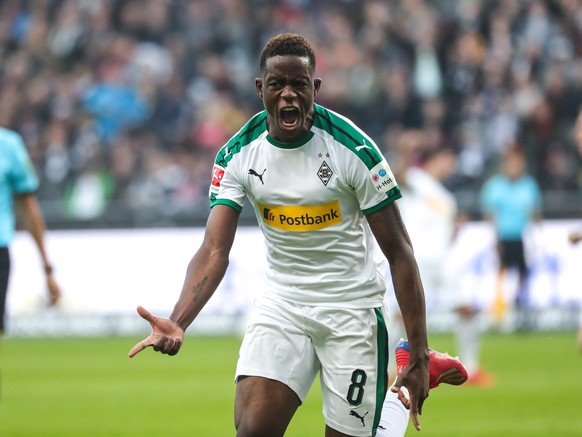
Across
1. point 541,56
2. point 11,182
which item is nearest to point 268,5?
point 541,56

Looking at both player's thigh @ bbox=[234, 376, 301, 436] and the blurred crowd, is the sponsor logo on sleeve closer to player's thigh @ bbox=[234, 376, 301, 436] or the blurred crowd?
player's thigh @ bbox=[234, 376, 301, 436]

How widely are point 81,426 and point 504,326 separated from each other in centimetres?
1011

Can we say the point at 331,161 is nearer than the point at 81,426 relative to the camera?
Yes

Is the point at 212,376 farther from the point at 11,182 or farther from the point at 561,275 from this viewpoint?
the point at 561,275

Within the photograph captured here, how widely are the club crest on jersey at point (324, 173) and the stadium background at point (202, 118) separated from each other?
9.50m

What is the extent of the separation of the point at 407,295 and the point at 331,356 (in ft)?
1.77

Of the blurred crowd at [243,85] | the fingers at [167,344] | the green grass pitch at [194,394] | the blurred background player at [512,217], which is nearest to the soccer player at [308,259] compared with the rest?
the fingers at [167,344]

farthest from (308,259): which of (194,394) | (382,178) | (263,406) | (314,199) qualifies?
(194,394)

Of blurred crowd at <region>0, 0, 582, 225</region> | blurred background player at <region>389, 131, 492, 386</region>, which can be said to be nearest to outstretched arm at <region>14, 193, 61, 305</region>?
blurred background player at <region>389, 131, 492, 386</region>

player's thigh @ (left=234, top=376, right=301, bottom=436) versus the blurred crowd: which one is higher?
the blurred crowd

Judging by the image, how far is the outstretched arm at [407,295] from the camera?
5.52 metres

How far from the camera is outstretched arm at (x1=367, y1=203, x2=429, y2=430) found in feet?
18.1

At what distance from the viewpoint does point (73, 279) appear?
19.0 metres

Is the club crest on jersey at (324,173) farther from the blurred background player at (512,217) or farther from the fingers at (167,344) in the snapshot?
the blurred background player at (512,217)
